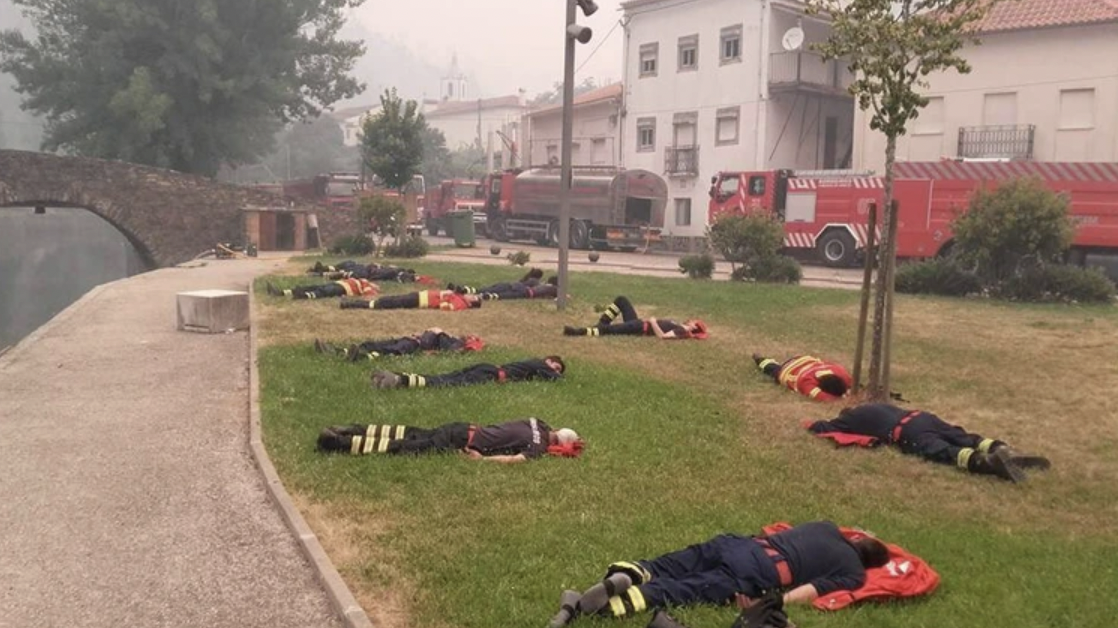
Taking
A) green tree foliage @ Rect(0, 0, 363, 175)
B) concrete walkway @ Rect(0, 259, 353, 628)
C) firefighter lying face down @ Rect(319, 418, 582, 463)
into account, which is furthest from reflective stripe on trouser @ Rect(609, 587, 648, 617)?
green tree foliage @ Rect(0, 0, 363, 175)

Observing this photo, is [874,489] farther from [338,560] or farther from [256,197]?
[256,197]

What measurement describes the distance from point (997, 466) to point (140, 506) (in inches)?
207

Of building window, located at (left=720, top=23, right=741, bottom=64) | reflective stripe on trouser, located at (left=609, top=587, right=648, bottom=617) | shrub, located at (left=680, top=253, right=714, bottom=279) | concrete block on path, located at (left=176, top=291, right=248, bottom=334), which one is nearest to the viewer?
reflective stripe on trouser, located at (left=609, top=587, right=648, bottom=617)

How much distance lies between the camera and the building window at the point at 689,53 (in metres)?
38.7

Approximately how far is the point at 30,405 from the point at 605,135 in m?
37.6

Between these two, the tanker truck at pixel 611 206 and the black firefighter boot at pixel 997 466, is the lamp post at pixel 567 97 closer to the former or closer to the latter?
the black firefighter boot at pixel 997 466

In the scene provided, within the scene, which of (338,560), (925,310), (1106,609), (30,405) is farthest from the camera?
(925,310)

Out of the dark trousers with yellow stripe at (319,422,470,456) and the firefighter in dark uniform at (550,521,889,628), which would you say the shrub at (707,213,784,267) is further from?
the firefighter in dark uniform at (550,521,889,628)

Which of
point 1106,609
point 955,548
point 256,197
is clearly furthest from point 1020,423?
Result: point 256,197

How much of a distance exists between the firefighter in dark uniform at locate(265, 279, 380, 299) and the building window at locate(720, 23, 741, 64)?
23.7 metres

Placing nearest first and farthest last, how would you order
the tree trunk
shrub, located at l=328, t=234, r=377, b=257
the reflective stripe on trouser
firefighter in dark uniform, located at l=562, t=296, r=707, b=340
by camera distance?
1. the reflective stripe on trouser
2. the tree trunk
3. firefighter in dark uniform, located at l=562, t=296, r=707, b=340
4. shrub, located at l=328, t=234, r=377, b=257

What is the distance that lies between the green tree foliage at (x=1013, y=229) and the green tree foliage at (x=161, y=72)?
1300 inches

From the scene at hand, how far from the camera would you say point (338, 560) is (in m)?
4.87

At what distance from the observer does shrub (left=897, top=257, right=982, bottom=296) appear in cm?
1864
